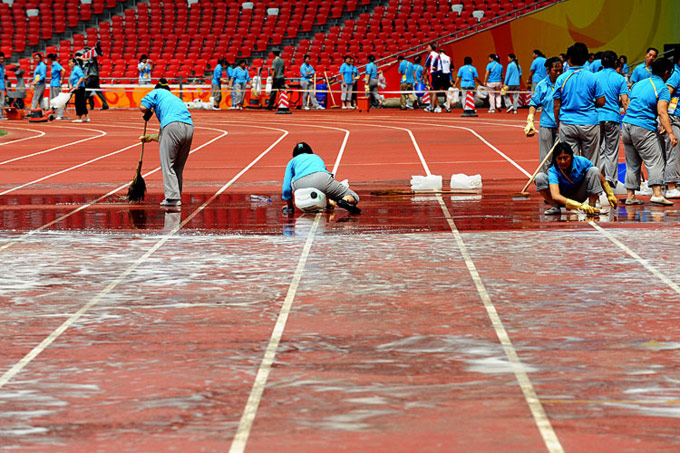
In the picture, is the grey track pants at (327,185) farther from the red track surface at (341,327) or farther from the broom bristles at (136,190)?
the broom bristles at (136,190)

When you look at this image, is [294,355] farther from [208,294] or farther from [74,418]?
[208,294]

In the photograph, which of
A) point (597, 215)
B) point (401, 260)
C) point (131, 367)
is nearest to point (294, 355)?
point (131, 367)

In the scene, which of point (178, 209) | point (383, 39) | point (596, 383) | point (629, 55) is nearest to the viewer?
point (596, 383)

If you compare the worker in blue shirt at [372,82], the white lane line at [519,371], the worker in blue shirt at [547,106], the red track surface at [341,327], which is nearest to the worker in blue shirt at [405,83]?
the worker in blue shirt at [372,82]

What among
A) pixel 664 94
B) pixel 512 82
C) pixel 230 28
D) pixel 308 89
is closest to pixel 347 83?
pixel 308 89

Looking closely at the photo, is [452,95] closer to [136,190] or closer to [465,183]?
[465,183]

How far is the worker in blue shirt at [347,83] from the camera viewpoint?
37844 mm

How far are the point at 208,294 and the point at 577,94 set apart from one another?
6383 millimetres

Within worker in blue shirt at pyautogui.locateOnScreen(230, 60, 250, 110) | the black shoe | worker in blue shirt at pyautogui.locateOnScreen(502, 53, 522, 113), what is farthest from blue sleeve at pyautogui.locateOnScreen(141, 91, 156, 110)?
worker in blue shirt at pyautogui.locateOnScreen(230, 60, 250, 110)

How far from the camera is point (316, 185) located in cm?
1350

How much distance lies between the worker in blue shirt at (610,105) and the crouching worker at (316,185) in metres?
3.11

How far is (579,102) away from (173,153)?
197 inches

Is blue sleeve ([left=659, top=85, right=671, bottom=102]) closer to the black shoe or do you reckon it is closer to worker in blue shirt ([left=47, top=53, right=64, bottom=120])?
the black shoe

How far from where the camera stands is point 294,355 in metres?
6.67
